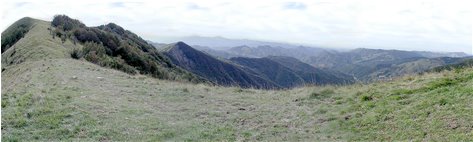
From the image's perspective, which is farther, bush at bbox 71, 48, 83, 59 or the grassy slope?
bush at bbox 71, 48, 83, 59

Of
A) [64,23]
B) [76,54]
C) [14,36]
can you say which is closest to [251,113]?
[76,54]

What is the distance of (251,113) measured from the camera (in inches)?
695

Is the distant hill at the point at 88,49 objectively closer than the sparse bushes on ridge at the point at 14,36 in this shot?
Yes

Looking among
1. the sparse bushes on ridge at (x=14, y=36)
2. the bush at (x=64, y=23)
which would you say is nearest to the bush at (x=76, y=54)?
the sparse bushes on ridge at (x=14, y=36)

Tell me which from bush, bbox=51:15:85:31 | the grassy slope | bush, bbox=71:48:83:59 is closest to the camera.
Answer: the grassy slope

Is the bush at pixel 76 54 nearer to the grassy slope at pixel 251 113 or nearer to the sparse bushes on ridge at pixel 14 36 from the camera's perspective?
the grassy slope at pixel 251 113

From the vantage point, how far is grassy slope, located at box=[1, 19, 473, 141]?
12.9m

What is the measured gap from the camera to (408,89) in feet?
56.1

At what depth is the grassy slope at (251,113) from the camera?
507 inches

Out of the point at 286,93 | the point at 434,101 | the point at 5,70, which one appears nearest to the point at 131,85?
the point at 286,93

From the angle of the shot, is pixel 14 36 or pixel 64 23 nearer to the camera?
pixel 14 36

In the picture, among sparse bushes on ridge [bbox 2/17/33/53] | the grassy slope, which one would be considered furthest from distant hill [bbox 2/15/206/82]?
the grassy slope

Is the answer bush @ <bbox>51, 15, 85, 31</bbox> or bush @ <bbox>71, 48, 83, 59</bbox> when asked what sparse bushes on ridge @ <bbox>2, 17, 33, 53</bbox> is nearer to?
bush @ <bbox>51, 15, 85, 31</bbox>

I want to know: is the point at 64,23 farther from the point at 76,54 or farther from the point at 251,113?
the point at 251,113
